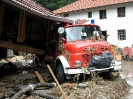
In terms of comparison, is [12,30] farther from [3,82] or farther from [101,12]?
[101,12]

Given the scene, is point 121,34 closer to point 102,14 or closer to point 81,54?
point 102,14

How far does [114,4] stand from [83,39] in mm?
19912

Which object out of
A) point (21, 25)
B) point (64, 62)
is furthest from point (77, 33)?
point (21, 25)

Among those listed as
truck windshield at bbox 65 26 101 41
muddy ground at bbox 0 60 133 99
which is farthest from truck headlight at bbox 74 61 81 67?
truck windshield at bbox 65 26 101 41

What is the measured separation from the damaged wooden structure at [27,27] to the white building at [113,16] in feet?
52.5

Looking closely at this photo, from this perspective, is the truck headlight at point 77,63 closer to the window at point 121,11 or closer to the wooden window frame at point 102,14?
the window at point 121,11

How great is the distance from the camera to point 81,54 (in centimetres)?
929

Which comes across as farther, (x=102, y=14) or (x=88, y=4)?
(x=88, y=4)

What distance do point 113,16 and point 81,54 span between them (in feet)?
70.8

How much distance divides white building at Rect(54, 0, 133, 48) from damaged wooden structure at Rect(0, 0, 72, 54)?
630 inches

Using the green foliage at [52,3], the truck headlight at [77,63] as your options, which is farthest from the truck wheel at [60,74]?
the green foliage at [52,3]

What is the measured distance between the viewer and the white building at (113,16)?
93.2 feet

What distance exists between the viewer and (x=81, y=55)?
365 inches

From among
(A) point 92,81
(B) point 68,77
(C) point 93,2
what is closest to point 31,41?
(B) point 68,77
